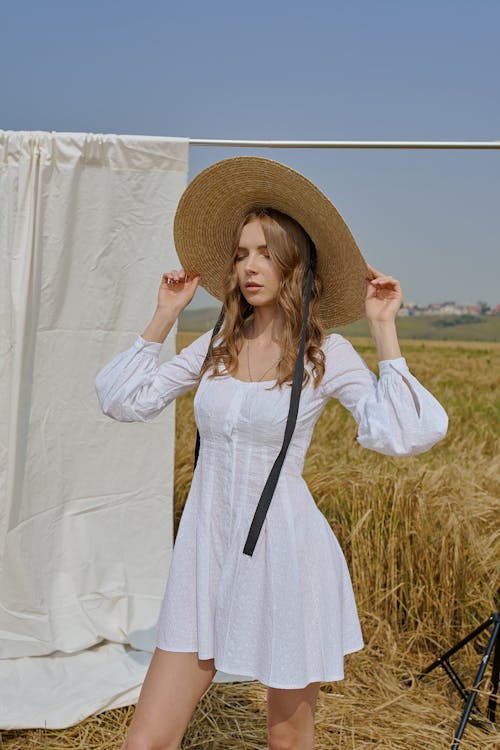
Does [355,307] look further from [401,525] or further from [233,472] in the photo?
[401,525]

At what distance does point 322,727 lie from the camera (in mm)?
2742

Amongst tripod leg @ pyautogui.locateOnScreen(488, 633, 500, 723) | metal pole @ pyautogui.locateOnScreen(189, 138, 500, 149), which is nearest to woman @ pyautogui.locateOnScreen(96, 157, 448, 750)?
metal pole @ pyautogui.locateOnScreen(189, 138, 500, 149)

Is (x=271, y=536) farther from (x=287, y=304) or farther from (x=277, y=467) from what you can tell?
(x=287, y=304)

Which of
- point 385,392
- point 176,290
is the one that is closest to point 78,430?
point 176,290

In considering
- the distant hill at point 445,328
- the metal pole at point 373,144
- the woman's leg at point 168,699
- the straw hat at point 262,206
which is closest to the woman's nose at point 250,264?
the straw hat at point 262,206

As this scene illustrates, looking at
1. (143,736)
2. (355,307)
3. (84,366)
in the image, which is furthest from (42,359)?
(143,736)

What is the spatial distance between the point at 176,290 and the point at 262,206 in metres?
0.33

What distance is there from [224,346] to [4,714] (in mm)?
1600

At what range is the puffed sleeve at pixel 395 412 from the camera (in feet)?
5.51

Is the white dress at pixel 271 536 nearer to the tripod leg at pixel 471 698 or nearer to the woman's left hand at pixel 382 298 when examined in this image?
the woman's left hand at pixel 382 298

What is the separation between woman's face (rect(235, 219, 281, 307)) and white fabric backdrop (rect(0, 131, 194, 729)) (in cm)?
105

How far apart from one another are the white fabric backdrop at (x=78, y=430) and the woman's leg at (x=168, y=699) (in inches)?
43.4

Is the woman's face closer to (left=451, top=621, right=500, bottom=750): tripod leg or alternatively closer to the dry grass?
(left=451, top=621, right=500, bottom=750): tripod leg

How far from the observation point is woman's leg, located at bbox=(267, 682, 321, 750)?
1763 millimetres
